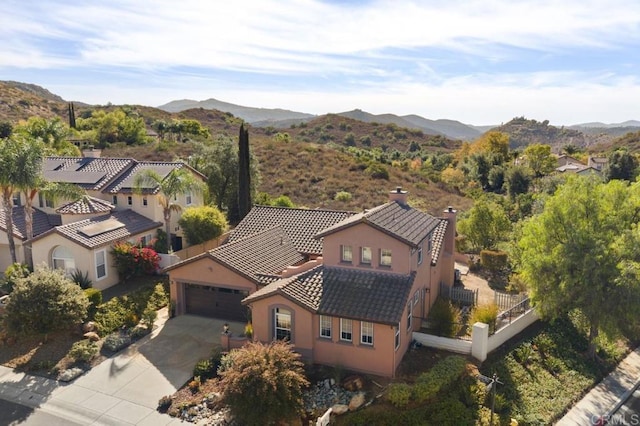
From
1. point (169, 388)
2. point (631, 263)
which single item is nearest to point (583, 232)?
point (631, 263)

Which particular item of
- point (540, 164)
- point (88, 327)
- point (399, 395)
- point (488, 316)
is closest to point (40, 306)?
point (88, 327)

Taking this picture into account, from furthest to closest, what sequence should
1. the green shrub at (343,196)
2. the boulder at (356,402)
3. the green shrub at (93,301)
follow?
1. the green shrub at (343,196)
2. the green shrub at (93,301)
3. the boulder at (356,402)

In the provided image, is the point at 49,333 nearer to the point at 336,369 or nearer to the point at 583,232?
the point at 336,369

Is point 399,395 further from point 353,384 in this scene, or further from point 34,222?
point 34,222

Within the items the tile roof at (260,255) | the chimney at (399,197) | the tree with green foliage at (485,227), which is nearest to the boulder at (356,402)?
the tile roof at (260,255)

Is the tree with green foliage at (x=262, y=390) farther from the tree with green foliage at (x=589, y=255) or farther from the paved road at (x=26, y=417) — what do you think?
the tree with green foliage at (x=589, y=255)

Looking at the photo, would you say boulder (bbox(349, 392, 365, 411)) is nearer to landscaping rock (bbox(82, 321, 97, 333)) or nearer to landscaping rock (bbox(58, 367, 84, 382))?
landscaping rock (bbox(58, 367, 84, 382))

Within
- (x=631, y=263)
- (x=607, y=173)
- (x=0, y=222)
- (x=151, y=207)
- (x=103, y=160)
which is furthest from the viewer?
(x=607, y=173)
